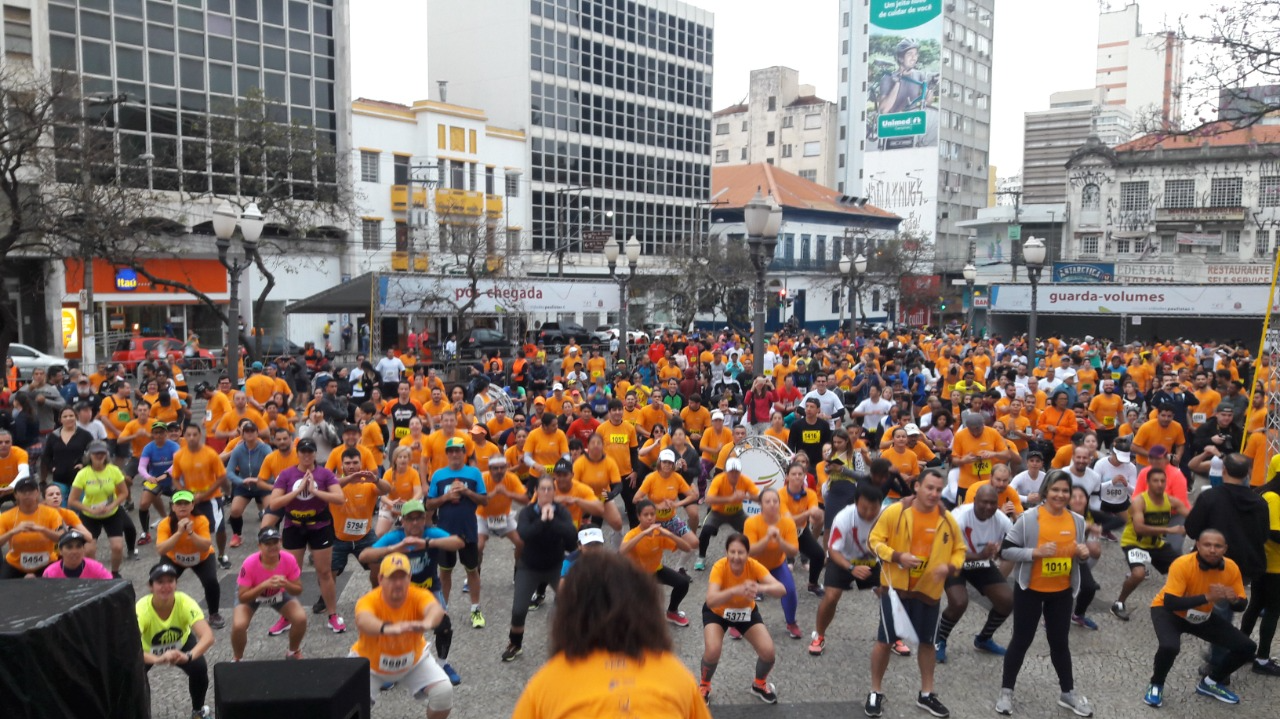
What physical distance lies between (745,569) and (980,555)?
193 centimetres

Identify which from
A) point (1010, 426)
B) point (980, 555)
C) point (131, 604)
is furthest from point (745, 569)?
point (1010, 426)

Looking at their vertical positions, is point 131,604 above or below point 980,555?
above

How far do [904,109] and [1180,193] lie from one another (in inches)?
1233

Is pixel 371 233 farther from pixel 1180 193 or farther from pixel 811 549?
pixel 1180 193

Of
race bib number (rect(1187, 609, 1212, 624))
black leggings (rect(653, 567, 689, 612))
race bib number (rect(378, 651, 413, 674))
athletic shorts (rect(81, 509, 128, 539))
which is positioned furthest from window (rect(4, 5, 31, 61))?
race bib number (rect(1187, 609, 1212, 624))

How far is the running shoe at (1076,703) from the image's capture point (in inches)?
263

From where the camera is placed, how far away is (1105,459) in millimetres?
10008

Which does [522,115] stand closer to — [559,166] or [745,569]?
[559,166]

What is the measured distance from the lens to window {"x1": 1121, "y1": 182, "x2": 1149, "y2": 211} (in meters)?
59.2

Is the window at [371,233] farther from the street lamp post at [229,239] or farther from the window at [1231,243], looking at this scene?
the window at [1231,243]

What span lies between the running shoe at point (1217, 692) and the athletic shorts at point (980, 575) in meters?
1.50

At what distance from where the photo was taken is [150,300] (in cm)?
3825

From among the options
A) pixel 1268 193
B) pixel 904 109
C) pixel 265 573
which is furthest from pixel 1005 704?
pixel 904 109

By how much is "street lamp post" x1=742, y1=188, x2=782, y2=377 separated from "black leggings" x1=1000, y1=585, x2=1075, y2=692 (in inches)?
286
